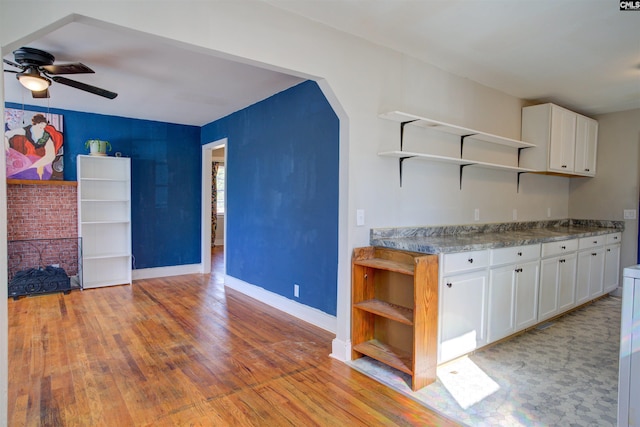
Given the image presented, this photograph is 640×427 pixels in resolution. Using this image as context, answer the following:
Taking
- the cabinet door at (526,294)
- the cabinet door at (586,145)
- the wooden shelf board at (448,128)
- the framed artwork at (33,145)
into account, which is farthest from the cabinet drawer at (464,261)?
the framed artwork at (33,145)

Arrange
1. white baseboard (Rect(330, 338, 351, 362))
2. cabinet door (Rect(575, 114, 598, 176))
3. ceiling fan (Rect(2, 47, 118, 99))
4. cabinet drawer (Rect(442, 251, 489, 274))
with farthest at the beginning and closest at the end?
cabinet door (Rect(575, 114, 598, 176)), ceiling fan (Rect(2, 47, 118, 99)), white baseboard (Rect(330, 338, 351, 362)), cabinet drawer (Rect(442, 251, 489, 274))

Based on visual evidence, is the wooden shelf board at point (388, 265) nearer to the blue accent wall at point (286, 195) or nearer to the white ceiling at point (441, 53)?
the blue accent wall at point (286, 195)

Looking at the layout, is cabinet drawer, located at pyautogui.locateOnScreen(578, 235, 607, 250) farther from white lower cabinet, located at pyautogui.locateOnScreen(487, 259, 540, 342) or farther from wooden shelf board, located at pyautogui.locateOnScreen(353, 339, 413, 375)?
wooden shelf board, located at pyautogui.locateOnScreen(353, 339, 413, 375)

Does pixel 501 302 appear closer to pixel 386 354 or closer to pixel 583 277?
pixel 386 354

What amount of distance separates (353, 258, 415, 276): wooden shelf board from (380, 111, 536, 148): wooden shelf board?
3.70 feet

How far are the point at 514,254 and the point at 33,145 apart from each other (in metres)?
5.82

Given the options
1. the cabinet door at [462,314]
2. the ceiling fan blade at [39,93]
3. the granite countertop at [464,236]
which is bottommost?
the cabinet door at [462,314]

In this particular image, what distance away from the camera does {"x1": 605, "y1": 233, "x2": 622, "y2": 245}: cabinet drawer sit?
4.37 meters

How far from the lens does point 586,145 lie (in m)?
4.66

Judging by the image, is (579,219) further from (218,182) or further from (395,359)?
(218,182)

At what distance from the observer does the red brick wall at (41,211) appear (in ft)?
15.4

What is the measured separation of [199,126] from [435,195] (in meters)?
4.31

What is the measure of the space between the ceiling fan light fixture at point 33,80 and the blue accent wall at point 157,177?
2271 mm

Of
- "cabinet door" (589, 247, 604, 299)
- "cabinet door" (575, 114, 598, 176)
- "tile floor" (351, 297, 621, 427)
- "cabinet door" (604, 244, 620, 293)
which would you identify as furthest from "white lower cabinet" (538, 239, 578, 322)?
"cabinet door" (575, 114, 598, 176)
